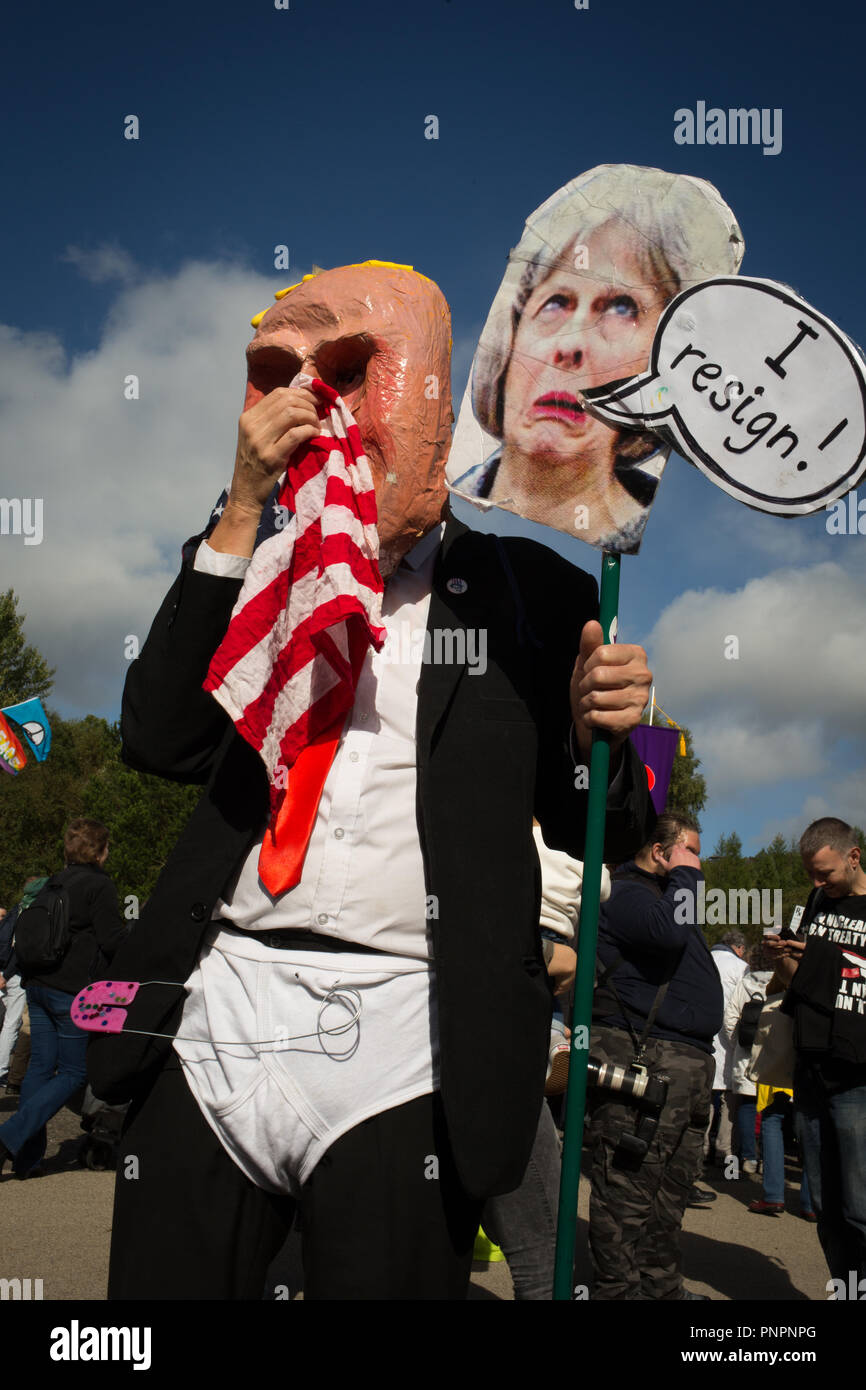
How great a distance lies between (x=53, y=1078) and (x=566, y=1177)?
6176 mm

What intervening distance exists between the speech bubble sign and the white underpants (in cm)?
114

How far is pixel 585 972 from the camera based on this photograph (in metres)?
2.05

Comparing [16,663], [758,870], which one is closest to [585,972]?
[16,663]

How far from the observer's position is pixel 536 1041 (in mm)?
1803

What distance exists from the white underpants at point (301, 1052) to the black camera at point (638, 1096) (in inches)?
121

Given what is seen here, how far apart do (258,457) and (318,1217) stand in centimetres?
126

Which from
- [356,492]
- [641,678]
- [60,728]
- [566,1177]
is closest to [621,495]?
[641,678]

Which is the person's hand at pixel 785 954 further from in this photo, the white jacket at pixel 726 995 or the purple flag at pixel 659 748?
the white jacket at pixel 726 995

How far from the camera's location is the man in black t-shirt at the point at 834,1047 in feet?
14.5

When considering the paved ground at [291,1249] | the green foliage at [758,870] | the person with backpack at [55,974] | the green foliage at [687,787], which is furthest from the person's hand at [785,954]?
the green foliage at [758,870]

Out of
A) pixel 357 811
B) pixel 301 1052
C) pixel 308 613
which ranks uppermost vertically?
pixel 308 613

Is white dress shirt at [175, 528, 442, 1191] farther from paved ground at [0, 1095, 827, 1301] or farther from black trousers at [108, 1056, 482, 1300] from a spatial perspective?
paved ground at [0, 1095, 827, 1301]

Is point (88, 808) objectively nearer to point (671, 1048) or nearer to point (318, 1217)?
point (671, 1048)
